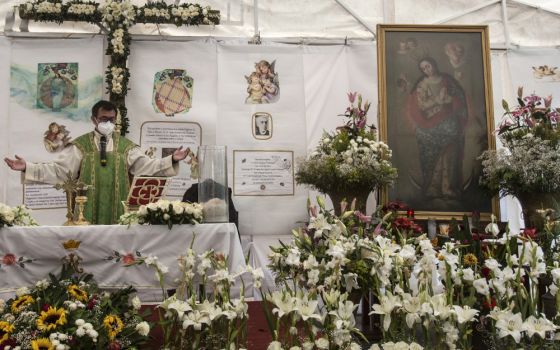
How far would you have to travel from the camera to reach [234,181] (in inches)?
281

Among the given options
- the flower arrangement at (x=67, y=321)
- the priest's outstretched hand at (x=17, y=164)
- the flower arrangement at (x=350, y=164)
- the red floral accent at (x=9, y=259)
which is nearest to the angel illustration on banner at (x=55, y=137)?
the priest's outstretched hand at (x=17, y=164)

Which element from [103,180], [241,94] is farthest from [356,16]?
[103,180]

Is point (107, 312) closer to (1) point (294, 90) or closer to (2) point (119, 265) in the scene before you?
(2) point (119, 265)

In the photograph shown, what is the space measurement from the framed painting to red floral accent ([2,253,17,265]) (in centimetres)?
390

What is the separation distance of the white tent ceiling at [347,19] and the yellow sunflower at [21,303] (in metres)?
5.13

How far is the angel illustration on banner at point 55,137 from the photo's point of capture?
699cm

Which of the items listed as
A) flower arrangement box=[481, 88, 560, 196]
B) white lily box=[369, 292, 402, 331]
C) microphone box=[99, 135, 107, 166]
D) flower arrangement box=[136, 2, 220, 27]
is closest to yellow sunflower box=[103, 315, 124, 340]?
white lily box=[369, 292, 402, 331]

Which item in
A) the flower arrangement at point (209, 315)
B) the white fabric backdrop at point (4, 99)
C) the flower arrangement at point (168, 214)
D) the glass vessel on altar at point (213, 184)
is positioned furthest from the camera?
the white fabric backdrop at point (4, 99)

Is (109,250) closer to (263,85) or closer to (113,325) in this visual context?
(113,325)

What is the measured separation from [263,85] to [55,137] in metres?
2.66

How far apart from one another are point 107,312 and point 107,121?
8.24 ft

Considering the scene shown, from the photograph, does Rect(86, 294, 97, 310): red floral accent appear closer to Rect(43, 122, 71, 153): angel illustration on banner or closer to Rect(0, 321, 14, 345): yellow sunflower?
Rect(0, 321, 14, 345): yellow sunflower

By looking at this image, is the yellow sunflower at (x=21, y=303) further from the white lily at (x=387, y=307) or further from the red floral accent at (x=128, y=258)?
the white lily at (x=387, y=307)

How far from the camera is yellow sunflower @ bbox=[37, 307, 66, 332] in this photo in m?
2.64
